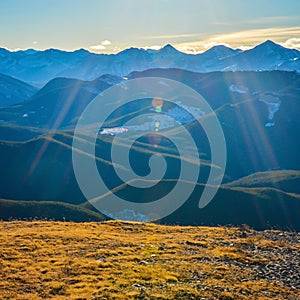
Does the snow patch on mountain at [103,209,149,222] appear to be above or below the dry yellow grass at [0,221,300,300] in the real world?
below

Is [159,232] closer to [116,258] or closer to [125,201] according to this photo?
[116,258]

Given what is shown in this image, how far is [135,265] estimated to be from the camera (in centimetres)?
2675

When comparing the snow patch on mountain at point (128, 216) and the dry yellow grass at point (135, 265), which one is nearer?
the dry yellow grass at point (135, 265)

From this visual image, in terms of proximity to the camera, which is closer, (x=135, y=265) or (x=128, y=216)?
(x=135, y=265)

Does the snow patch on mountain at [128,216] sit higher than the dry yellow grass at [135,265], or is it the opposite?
the dry yellow grass at [135,265]

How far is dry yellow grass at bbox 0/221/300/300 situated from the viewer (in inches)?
863

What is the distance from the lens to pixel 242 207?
458 feet

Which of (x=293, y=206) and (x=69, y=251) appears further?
(x=293, y=206)

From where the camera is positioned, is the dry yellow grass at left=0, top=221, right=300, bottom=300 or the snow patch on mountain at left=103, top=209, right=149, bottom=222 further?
the snow patch on mountain at left=103, top=209, right=149, bottom=222

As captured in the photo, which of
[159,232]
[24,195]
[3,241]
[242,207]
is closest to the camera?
[3,241]

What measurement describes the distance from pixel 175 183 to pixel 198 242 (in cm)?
12139

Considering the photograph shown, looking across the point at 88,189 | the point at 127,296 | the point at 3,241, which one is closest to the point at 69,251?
the point at 3,241

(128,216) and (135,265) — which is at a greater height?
(135,265)

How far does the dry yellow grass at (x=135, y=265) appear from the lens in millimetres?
21922
